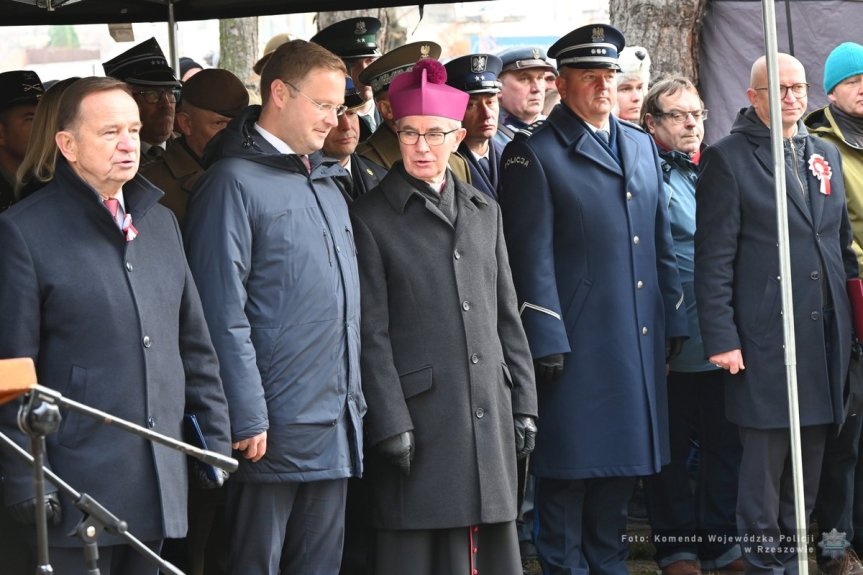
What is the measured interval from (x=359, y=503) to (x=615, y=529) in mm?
1262

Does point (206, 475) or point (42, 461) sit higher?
point (42, 461)

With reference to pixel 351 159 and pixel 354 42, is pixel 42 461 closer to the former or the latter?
pixel 351 159

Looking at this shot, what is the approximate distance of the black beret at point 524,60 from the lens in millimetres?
7344

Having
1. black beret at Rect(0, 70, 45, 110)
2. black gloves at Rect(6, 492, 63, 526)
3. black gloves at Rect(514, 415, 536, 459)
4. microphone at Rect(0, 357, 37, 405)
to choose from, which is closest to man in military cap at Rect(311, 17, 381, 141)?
black beret at Rect(0, 70, 45, 110)

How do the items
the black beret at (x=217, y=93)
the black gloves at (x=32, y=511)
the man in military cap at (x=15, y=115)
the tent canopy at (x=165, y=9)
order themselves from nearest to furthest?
the black gloves at (x=32, y=511) < the man in military cap at (x=15, y=115) < the black beret at (x=217, y=93) < the tent canopy at (x=165, y=9)

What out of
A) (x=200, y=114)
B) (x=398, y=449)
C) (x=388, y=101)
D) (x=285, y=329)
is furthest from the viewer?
(x=200, y=114)

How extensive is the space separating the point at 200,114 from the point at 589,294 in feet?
5.95

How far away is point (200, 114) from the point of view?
5922 millimetres

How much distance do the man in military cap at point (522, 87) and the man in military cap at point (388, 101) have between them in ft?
3.50

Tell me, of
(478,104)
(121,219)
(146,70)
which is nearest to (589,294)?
(478,104)

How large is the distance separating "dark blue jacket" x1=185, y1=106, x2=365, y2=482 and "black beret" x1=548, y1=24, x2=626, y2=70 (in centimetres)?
163

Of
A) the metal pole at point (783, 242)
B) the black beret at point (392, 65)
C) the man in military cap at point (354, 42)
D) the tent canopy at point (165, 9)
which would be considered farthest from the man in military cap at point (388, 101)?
the metal pole at point (783, 242)

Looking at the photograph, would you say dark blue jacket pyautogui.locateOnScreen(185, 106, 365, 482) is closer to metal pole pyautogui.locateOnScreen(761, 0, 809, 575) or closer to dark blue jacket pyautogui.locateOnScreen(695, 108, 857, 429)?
metal pole pyautogui.locateOnScreen(761, 0, 809, 575)

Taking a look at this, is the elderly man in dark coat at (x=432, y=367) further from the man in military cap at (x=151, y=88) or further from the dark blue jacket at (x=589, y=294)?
the man in military cap at (x=151, y=88)
